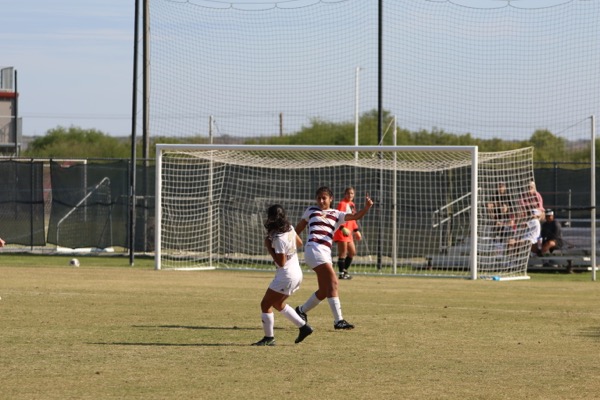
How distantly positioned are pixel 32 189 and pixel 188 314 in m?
16.4

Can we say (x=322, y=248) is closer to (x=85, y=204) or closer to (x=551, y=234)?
(x=551, y=234)

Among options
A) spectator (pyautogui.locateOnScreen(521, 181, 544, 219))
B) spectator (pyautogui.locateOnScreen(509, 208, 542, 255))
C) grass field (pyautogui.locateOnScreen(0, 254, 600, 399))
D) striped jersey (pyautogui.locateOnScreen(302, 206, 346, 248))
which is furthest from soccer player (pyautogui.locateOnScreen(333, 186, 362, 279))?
striped jersey (pyautogui.locateOnScreen(302, 206, 346, 248))

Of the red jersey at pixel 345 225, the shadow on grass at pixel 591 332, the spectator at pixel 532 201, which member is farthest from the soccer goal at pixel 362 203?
the shadow on grass at pixel 591 332

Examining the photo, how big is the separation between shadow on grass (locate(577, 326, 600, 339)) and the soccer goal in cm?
930

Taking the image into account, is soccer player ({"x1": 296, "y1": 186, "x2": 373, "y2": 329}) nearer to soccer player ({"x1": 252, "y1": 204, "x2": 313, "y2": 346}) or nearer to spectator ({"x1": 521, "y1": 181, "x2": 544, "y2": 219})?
soccer player ({"x1": 252, "y1": 204, "x2": 313, "y2": 346})

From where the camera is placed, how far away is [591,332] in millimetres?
13711

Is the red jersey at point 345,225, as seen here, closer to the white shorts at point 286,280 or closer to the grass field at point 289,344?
the grass field at point 289,344

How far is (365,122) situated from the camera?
141 feet

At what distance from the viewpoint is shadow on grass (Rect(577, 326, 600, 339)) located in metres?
13.4

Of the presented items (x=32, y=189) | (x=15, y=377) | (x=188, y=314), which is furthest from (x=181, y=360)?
(x=32, y=189)

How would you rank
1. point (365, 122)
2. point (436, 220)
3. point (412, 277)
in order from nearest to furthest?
point (412, 277) → point (436, 220) → point (365, 122)

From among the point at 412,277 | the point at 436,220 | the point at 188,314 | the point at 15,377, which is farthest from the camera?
the point at 436,220

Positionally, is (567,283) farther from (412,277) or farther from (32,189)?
(32,189)

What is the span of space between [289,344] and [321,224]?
2111 mm
